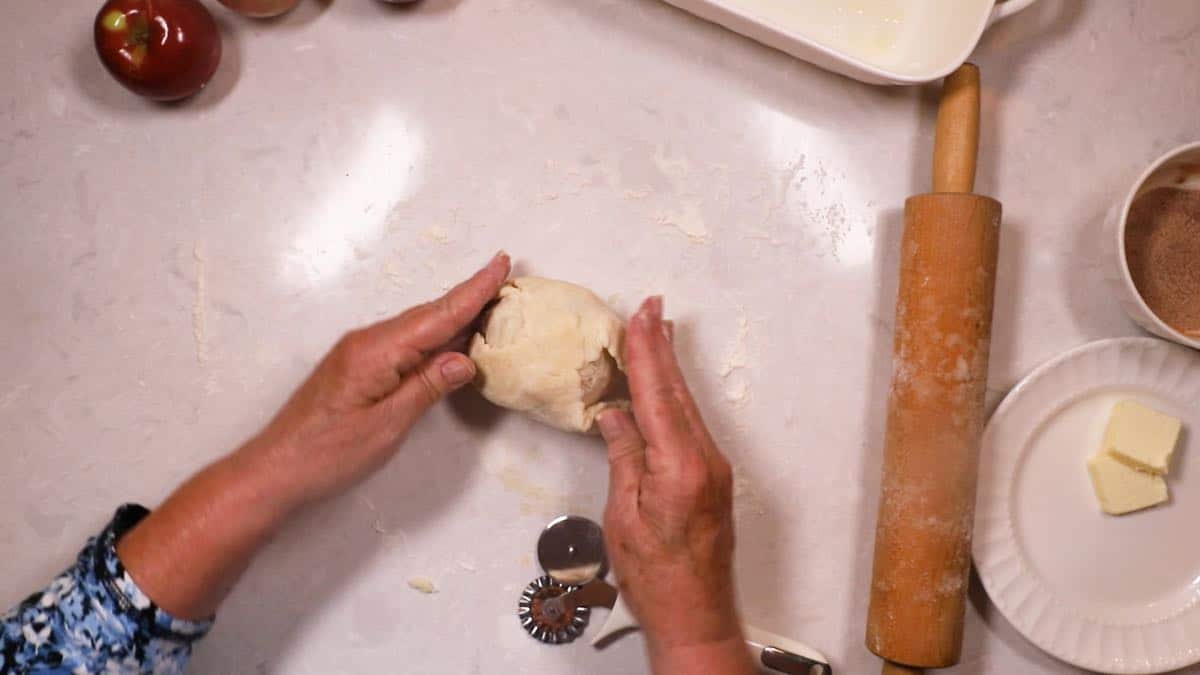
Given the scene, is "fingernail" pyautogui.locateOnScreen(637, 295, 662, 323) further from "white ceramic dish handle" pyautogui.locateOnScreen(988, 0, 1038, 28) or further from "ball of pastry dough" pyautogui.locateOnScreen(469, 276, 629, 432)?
"white ceramic dish handle" pyautogui.locateOnScreen(988, 0, 1038, 28)

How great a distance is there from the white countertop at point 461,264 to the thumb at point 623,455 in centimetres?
22

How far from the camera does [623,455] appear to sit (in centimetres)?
125

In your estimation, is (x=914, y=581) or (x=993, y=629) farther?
(x=993, y=629)

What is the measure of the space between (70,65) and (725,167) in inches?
46.7

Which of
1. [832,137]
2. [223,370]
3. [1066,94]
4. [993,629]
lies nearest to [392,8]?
[223,370]

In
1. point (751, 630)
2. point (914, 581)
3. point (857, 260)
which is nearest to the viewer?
point (914, 581)

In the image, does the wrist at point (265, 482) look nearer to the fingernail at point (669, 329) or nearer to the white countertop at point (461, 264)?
the white countertop at point (461, 264)

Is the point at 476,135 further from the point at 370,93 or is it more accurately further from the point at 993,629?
the point at 993,629

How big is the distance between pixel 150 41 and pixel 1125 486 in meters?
1.81

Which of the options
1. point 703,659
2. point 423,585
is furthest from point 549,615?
point 703,659

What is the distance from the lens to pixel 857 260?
5.03ft

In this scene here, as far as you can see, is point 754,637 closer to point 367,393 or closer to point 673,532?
point 673,532

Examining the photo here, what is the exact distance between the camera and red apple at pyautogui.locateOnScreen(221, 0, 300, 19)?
141 cm

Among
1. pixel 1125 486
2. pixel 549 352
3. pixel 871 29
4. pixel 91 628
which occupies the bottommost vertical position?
pixel 1125 486
